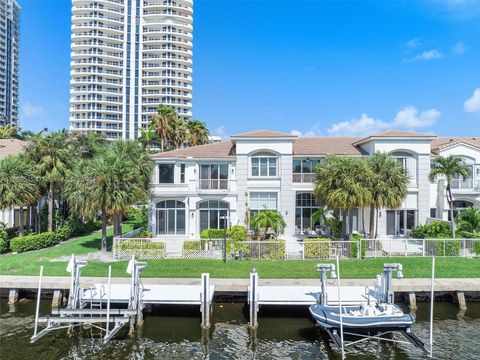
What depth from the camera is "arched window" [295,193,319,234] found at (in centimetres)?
3073

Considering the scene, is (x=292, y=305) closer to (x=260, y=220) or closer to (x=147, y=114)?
(x=260, y=220)

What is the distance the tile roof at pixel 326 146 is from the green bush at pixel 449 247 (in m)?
10.9

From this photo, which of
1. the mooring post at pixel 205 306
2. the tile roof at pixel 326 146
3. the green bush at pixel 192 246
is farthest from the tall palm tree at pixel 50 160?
the tile roof at pixel 326 146

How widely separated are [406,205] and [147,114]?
84.5m

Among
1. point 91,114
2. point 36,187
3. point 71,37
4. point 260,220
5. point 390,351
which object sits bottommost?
point 390,351

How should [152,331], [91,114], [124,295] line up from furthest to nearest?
[91,114]
[124,295]
[152,331]

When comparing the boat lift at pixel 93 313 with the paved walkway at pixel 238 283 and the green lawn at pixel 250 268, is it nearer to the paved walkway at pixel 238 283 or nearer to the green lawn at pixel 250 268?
the paved walkway at pixel 238 283

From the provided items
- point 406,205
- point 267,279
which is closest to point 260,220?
point 267,279

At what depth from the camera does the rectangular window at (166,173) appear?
2972cm

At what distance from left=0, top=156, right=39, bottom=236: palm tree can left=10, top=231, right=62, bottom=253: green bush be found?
4.09 ft

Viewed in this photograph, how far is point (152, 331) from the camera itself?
1473cm

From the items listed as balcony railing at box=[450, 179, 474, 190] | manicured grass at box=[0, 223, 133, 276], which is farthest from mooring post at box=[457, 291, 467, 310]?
manicured grass at box=[0, 223, 133, 276]

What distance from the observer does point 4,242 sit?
2434 cm

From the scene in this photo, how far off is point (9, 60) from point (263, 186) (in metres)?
150
